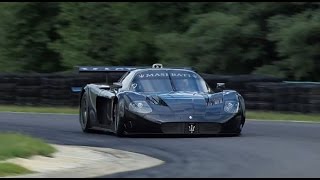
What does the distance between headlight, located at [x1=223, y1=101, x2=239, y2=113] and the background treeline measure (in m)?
12.3

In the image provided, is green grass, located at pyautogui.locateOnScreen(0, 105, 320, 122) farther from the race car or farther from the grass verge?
the grass verge

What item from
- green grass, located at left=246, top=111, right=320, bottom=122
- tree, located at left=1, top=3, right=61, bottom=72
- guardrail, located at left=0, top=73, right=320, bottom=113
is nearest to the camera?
green grass, located at left=246, top=111, right=320, bottom=122

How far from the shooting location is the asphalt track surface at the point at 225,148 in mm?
8867

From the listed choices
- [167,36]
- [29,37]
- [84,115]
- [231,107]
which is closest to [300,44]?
[167,36]

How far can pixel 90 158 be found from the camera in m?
10.5

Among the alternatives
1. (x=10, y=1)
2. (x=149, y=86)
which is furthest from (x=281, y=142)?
(x=10, y=1)

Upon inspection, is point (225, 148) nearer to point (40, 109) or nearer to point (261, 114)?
point (261, 114)

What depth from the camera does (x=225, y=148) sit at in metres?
11.3

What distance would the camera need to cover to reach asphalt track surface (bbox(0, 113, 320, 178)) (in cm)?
887

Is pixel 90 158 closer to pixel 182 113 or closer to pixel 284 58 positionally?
pixel 182 113

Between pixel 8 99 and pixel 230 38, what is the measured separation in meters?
7.75

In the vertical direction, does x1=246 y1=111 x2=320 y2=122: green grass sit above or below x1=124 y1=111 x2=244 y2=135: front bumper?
below

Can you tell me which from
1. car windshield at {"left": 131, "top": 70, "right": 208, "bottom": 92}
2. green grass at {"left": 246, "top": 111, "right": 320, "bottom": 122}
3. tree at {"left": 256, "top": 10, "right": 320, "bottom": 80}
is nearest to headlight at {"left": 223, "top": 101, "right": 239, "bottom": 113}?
car windshield at {"left": 131, "top": 70, "right": 208, "bottom": 92}

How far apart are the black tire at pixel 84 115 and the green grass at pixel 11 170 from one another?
19.6 feet
